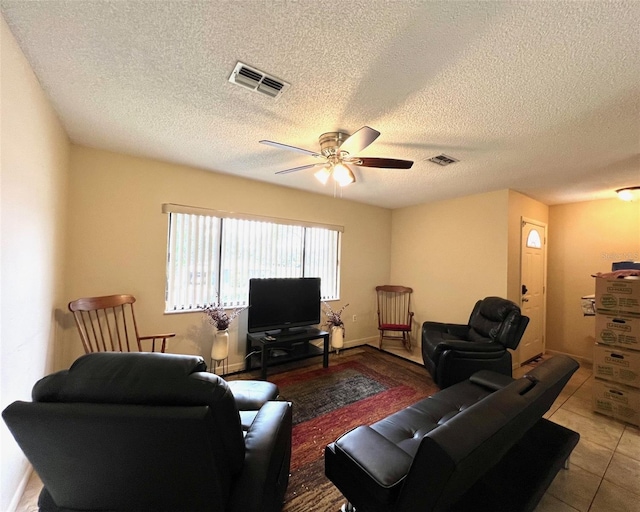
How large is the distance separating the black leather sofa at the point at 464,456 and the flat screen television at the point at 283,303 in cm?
204

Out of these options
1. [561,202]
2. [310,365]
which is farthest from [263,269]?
[561,202]

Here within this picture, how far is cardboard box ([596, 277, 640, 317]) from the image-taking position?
95.8 inches

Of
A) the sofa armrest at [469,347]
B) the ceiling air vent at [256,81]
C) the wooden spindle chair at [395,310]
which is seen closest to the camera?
the ceiling air vent at [256,81]

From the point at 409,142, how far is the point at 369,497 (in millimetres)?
2442

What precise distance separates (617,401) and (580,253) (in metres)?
2.54

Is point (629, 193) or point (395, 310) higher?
point (629, 193)

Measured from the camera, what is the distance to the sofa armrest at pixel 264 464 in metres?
0.97

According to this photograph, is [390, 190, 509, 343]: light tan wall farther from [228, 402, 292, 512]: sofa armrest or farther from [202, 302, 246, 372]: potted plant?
[228, 402, 292, 512]: sofa armrest

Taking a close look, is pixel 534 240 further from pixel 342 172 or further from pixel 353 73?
pixel 353 73

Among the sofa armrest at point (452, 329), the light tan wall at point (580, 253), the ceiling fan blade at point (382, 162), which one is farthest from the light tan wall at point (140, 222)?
the light tan wall at point (580, 253)

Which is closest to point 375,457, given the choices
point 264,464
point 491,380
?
point 264,464

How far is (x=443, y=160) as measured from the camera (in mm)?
2662

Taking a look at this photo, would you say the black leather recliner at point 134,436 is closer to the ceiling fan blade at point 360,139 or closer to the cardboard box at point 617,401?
the ceiling fan blade at point 360,139

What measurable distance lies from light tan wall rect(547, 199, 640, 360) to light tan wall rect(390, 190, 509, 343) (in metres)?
1.68
